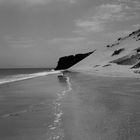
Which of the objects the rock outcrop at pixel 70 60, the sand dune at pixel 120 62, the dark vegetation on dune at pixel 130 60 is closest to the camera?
the sand dune at pixel 120 62

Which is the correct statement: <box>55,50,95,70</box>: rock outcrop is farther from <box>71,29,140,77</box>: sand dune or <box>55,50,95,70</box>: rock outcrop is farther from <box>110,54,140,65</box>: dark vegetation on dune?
<box>110,54,140,65</box>: dark vegetation on dune

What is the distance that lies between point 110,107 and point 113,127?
336 centimetres

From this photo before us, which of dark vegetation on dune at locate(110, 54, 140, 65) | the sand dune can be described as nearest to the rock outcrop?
the sand dune

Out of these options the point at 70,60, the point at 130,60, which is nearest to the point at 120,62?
the point at 130,60

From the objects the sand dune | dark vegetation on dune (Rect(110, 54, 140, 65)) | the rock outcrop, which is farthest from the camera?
the rock outcrop

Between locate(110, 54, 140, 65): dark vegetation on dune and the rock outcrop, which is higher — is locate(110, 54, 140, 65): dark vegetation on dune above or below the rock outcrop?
below

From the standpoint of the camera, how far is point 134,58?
47.8 m

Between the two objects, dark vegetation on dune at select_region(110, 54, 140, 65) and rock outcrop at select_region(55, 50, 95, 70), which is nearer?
dark vegetation on dune at select_region(110, 54, 140, 65)

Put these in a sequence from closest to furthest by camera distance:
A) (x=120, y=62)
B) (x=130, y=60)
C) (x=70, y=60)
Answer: (x=130, y=60) → (x=120, y=62) → (x=70, y=60)

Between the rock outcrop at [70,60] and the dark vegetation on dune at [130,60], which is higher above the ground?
Result: the rock outcrop at [70,60]

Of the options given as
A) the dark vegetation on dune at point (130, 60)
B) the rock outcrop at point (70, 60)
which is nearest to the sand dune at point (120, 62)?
the dark vegetation on dune at point (130, 60)

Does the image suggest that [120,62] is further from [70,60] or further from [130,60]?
[70,60]

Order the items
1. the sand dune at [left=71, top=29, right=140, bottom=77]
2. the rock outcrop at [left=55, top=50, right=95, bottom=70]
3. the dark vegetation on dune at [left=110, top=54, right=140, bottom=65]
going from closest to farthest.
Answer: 1. the sand dune at [left=71, top=29, right=140, bottom=77]
2. the dark vegetation on dune at [left=110, top=54, right=140, bottom=65]
3. the rock outcrop at [left=55, top=50, right=95, bottom=70]

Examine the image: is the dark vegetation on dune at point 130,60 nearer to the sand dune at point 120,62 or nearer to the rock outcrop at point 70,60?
the sand dune at point 120,62
